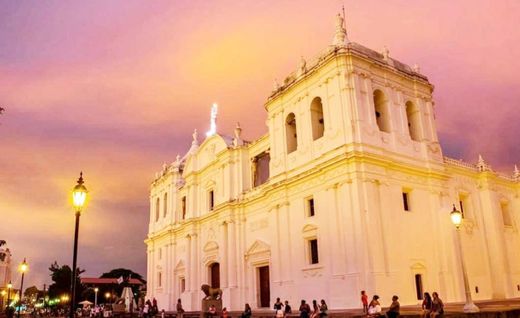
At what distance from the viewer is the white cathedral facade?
20.7 m

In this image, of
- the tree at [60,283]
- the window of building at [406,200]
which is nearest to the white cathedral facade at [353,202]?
the window of building at [406,200]

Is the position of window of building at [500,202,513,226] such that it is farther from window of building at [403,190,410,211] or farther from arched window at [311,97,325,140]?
arched window at [311,97,325,140]

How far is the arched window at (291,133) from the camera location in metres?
26.2

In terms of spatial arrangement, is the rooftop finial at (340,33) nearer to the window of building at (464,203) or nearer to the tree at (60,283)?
the window of building at (464,203)

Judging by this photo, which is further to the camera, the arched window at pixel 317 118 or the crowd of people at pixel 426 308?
the arched window at pixel 317 118

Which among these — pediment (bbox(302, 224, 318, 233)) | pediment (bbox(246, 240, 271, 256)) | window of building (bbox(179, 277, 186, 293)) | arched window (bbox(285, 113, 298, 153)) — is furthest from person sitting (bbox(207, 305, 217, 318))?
window of building (bbox(179, 277, 186, 293))

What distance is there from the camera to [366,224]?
20203 millimetres

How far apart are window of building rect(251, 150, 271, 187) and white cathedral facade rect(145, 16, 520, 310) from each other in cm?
7

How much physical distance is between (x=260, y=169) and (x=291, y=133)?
5.18m

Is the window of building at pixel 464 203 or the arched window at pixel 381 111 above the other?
the arched window at pixel 381 111

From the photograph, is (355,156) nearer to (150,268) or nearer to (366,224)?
(366,224)

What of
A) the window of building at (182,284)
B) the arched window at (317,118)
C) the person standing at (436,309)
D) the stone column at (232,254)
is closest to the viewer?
the person standing at (436,309)

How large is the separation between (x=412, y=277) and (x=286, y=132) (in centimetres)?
1047

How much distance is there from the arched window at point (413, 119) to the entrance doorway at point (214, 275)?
1573 centimetres
